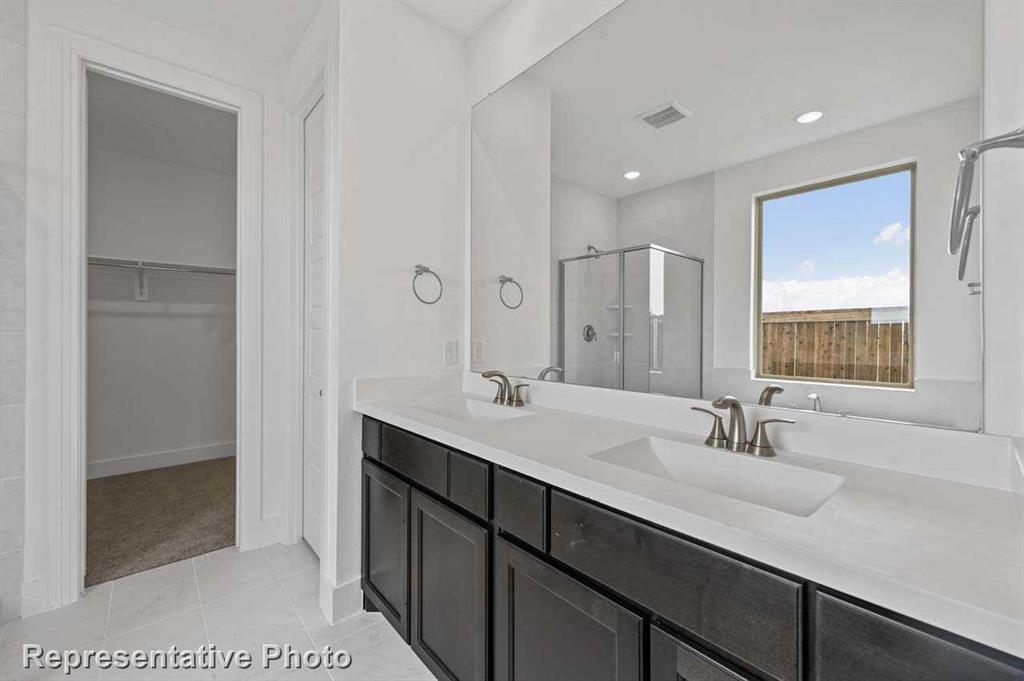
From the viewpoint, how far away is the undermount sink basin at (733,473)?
0.91 meters

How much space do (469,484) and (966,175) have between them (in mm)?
1192

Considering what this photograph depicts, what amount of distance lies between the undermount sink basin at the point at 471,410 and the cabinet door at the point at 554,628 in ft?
2.02

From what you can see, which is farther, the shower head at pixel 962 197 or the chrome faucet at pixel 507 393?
the chrome faucet at pixel 507 393

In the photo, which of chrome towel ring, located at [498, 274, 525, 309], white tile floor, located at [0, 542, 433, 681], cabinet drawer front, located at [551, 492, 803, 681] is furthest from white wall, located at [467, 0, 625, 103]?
white tile floor, located at [0, 542, 433, 681]

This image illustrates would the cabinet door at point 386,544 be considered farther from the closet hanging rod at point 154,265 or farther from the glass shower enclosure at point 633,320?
the closet hanging rod at point 154,265

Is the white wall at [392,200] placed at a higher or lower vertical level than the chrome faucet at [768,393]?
higher

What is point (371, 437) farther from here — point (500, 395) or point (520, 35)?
point (520, 35)

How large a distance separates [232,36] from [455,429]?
2.29 m

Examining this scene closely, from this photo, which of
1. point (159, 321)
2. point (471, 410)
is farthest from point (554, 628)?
point (159, 321)

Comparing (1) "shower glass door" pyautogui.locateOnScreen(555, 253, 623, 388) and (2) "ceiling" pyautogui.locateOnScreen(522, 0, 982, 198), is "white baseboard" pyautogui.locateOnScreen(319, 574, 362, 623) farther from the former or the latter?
(2) "ceiling" pyautogui.locateOnScreen(522, 0, 982, 198)

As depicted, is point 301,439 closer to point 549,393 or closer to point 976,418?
point 549,393

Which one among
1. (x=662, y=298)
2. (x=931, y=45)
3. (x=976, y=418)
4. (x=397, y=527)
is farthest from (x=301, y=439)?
(x=931, y=45)

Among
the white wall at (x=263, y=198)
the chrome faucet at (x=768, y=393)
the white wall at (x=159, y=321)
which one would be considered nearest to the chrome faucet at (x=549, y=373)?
the chrome faucet at (x=768, y=393)

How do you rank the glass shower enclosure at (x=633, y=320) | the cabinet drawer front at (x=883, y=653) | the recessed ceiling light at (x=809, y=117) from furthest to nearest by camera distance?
the glass shower enclosure at (x=633, y=320) < the recessed ceiling light at (x=809, y=117) < the cabinet drawer front at (x=883, y=653)
